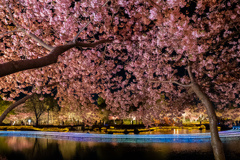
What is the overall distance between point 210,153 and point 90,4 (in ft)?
43.7

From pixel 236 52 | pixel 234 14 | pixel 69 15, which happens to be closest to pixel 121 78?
pixel 69 15

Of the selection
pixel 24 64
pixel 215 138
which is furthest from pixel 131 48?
pixel 24 64

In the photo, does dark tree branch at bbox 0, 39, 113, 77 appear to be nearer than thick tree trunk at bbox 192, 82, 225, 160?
Yes

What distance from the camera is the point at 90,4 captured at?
403 inches

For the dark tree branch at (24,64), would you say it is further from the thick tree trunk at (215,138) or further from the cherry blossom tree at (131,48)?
the thick tree trunk at (215,138)

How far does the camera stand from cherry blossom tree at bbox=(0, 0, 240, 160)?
9648 mm

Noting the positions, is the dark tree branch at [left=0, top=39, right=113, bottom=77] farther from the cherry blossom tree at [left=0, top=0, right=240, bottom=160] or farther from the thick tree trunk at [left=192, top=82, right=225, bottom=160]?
the thick tree trunk at [left=192, top=82, right=225, bottom=160]

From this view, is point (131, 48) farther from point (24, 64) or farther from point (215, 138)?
point (24, 64)

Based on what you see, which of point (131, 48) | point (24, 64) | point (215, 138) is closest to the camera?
point (24, 64)

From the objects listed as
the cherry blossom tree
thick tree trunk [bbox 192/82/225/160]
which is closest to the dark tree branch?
the cherry blossom tree

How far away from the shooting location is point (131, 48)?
14.2m

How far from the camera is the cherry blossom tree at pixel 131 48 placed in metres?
9.65

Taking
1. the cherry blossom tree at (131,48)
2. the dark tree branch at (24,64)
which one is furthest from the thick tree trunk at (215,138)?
the dark tree branch at (24,64)

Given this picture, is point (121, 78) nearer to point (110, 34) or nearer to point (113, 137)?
point (110, 34)
